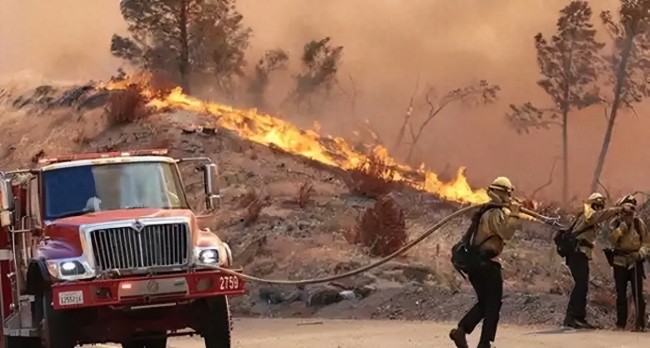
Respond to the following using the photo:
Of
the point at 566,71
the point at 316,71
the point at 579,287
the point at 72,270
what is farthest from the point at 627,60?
the point at 72,270

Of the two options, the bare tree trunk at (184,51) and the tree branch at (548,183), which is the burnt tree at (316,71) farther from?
the tree branch at (548,183)

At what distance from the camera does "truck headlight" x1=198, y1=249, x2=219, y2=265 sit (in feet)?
43.3

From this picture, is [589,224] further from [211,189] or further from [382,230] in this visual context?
[382,230]

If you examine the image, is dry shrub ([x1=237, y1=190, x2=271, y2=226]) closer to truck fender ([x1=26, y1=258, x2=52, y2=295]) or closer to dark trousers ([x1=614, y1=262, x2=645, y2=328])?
dark trousers ([x1=614, y1=262, x2=645, y2=328])

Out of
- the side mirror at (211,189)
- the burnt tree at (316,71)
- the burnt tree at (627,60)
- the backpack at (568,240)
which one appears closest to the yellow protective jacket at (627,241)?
the backpack at (568,240)

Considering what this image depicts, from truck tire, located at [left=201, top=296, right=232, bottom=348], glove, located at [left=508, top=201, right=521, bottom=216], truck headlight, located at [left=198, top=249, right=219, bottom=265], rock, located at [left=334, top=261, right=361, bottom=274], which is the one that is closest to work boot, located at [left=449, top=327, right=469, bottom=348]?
glove, located at [left=508, top=201, right=521, bottom=216]

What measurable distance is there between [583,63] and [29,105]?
869 inches

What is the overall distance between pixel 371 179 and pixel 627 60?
17455 millimetres

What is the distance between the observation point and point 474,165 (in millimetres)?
47656

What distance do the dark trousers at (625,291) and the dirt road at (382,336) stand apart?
0.94m

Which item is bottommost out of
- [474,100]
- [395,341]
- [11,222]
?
[395,341]

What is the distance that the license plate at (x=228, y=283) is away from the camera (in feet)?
43.3

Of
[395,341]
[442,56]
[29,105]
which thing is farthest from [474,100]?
[395,341]

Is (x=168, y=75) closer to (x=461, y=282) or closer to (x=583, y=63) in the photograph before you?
(x=583, y=63)
